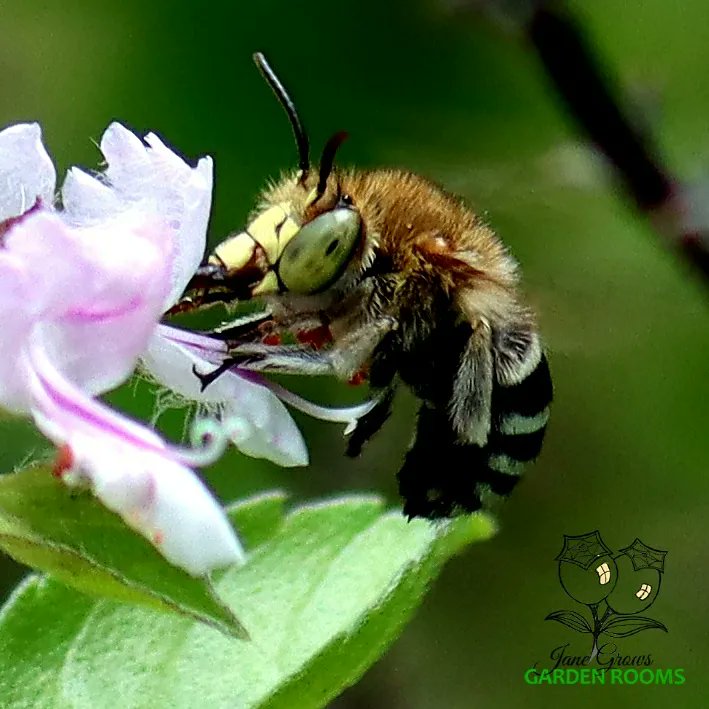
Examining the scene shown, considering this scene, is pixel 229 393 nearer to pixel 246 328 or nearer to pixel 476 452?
pixel 246 328

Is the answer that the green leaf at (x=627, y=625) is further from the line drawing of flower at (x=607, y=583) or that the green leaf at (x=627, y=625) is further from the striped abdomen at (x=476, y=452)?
the striped abdomen at (x=476, y=452)

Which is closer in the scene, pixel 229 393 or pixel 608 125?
pixel 229 393

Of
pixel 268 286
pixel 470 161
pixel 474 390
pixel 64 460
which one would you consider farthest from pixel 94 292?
pixel 470 161

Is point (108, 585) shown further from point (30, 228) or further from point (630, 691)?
point (630, 691)

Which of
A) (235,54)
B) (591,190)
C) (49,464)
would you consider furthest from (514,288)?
(235,54)

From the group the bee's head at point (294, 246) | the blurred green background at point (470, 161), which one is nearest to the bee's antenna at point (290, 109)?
the bee's head at point (294, 246)
